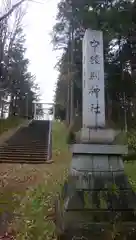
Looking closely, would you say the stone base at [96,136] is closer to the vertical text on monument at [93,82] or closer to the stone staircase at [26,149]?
the vertical text on monument at [93,82]

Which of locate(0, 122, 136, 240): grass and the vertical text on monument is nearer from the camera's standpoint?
locate(0, 122, 136, 240): grass

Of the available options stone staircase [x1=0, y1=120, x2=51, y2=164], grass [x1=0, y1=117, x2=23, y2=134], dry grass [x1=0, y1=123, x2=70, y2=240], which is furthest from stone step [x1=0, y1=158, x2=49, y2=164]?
grass [x1=0, y1=117, x2=23, y2=134]

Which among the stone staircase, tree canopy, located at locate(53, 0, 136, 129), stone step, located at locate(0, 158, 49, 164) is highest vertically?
tree canopy, located at locate(53, 0, 136, 129)

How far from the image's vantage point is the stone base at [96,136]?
505 centimetres

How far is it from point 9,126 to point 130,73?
12428 millimetres

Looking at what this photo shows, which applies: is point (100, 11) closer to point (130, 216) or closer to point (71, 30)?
point (71, 30)

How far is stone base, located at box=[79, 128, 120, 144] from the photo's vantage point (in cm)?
505

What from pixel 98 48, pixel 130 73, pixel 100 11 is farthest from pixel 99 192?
pixel 130 73

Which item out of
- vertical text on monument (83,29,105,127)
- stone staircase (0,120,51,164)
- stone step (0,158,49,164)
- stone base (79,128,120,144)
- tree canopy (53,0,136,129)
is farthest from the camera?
tree canopy (53,0,136,129)

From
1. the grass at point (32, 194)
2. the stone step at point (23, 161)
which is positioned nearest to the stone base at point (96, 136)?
the grass at point (32, 194)

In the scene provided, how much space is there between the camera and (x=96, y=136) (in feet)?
16.7

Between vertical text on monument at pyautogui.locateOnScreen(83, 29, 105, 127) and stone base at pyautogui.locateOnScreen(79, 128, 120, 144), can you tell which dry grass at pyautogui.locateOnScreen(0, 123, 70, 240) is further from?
vertical text on monument at pyautogui.locateOnScreen(83, 29, 105, 127)

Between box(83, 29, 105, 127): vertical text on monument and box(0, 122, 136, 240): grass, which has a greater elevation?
box(83, 29, 105, 127): vertical text on monument

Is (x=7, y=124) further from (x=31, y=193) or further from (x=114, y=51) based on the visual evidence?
(x=31, y=193)
